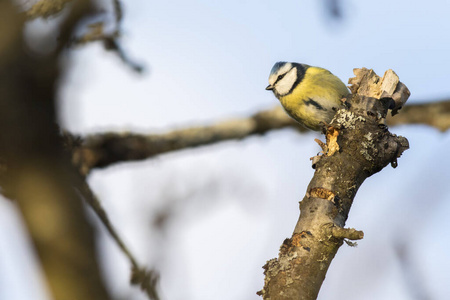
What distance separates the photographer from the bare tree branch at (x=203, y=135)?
312 centimetres

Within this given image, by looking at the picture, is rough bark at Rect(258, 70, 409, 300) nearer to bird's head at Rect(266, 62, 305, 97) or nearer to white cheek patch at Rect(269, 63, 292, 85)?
bird's head at Rect(266, 62, 305, 97)

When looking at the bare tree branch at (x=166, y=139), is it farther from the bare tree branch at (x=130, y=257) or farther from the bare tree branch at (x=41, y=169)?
the bare tree branch at (x=41, y=169)

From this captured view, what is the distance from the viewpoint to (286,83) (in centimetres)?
384

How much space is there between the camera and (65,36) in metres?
0.78

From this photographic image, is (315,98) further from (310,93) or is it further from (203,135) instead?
(203,135)

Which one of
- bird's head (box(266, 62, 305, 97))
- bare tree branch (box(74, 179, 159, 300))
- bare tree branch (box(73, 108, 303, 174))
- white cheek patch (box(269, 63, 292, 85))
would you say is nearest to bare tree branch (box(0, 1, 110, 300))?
bare tree branch (box(74, 179, 159, 300))

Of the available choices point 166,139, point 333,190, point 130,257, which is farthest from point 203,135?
point 130,257

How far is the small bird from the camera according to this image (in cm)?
336

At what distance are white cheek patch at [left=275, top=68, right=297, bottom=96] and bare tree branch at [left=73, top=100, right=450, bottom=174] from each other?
0.26 m

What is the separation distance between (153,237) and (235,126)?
104 inches

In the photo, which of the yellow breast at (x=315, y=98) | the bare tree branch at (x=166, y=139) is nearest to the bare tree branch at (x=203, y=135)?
the bare tree branch at (x=166, y=139)

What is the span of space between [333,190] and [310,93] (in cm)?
173

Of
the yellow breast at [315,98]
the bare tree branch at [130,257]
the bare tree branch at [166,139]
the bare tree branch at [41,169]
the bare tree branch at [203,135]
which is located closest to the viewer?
the bare tree branch at [41,169]

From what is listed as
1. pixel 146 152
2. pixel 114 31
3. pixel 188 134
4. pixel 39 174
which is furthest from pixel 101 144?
pixel 39 174
